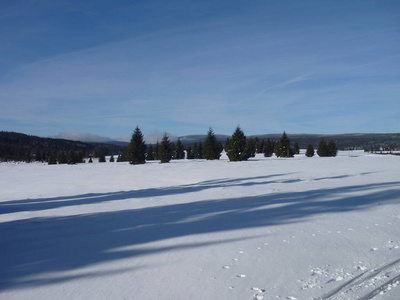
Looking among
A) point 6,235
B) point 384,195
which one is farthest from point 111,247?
point 384,195

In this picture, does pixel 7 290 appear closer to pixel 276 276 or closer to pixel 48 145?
pixel 276 276

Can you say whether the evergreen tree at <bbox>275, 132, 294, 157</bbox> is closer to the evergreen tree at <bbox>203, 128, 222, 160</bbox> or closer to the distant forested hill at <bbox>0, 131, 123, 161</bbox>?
the evergreen tree at <bbox>203, 128, 222, 160</bbox>

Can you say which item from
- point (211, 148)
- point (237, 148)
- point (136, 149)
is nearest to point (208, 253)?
point (237, 148)

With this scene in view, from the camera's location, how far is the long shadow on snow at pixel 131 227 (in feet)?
16.4

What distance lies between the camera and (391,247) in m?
5.36

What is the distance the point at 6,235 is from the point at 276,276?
20.5 ft

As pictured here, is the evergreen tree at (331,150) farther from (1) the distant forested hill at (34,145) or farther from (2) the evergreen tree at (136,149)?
(1) the distant forested hill at (34,145)

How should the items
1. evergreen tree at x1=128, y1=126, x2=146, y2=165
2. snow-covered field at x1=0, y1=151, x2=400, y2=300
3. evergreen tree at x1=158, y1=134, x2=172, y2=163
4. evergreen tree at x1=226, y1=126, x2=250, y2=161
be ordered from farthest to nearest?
1. evergreen tree at x1=158, y1=134, x2=172, y2=163
2. evergreen tree at x1=128, y1=126, x2=146, y2=165
3. evergreen tree at x1=226, y1=126, x2=250, y2=161
4. snow-covered field at x1=0, y1=151, x2=400, y2=300

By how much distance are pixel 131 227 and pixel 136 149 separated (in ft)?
122

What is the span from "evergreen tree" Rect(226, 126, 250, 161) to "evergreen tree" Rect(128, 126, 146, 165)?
13046 millimetres

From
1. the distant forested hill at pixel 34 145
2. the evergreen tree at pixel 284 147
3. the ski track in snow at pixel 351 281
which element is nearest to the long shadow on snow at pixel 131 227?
the ski track in snow at pixel 351 281

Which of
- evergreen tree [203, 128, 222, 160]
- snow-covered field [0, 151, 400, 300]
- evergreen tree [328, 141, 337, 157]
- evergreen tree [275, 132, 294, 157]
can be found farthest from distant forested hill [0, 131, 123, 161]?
snow-covered field [0, 151, 400, 300]

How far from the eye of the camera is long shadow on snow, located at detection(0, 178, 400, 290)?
196 inches

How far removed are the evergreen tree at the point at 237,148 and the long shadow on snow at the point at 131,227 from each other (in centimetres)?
3089
